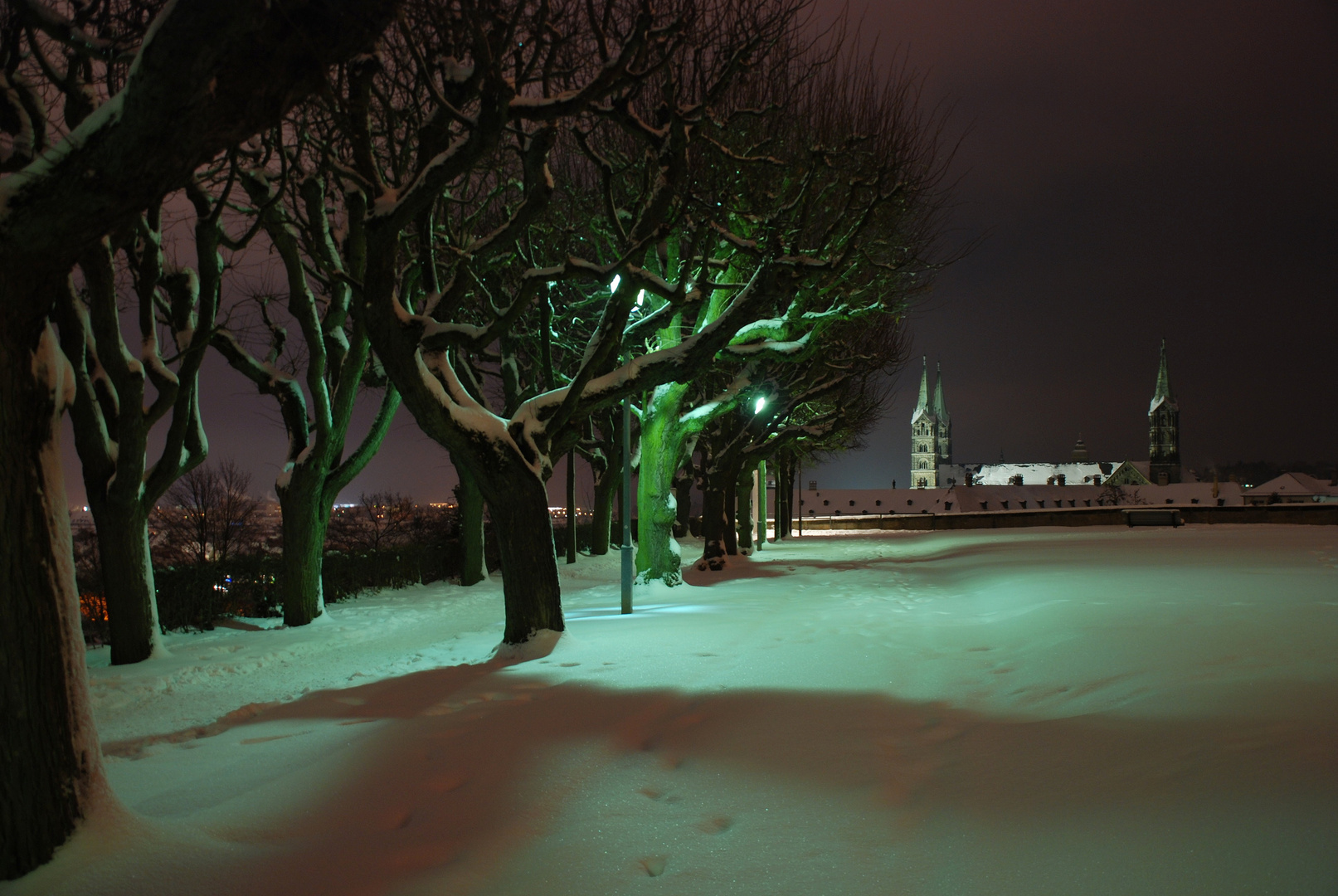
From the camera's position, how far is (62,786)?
3.71 meters

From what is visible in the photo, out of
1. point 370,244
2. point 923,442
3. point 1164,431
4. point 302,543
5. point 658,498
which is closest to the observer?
point 370,244

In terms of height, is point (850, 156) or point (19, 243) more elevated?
point (850, 156)

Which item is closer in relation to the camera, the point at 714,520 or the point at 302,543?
the point at 302,543

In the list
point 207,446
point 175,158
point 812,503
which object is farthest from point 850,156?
point 812,503

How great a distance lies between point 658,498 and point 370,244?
9.21 m

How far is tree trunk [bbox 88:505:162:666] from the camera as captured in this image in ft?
33.7

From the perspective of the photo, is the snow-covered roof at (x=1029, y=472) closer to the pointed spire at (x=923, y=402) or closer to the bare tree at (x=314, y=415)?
the pointed spire at (x=923, y=402)

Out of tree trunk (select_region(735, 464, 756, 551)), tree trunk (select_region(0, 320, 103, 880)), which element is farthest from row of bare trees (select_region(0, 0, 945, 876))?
tree trunk (select_region(735, 464, 756, 551))

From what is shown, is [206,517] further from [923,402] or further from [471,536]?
[923,402]

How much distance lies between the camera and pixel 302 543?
516 inches

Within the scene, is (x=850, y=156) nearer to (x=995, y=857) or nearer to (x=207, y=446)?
(x=207, y=446)

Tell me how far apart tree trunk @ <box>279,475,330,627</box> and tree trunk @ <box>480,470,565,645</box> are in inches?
203

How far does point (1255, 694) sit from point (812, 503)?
95065 mm

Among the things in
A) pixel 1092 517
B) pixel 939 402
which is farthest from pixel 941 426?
pixel 1092 517
